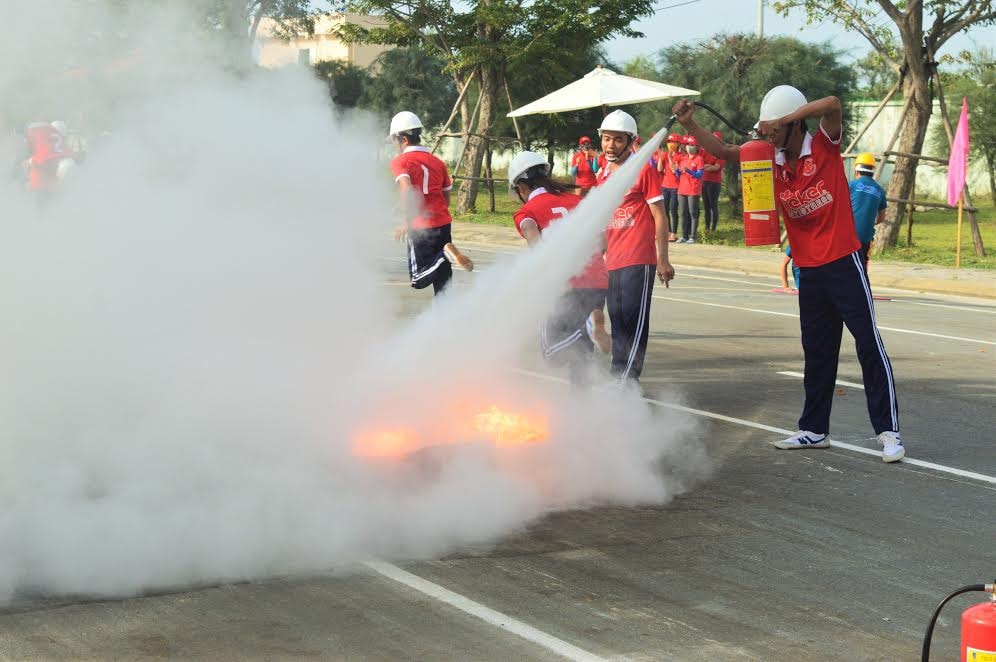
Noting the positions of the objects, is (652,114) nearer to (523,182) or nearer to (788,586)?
(523,182)

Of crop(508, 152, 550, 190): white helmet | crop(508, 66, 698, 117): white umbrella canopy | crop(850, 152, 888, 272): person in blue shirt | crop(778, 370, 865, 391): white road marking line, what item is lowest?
crop(778, 370, 865, 391): white road marking line

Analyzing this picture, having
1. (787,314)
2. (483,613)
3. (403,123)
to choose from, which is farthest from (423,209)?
(483,613)

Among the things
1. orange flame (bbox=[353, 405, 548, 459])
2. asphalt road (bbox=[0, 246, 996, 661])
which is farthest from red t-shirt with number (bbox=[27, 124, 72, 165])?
asphalt road (bbox=[0, 246, 996, 661])

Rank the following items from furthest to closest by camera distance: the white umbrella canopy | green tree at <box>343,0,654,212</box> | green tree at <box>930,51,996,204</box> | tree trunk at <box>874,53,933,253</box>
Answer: green tree at <box>930,51,996,204</box> → green tree at <box>343,0,654,212</box> → the white umbrella canopy → tree trunk at <box>874,53,933,253</box>

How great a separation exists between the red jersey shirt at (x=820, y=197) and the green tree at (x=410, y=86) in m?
35.1

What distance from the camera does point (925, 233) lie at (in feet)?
86.8

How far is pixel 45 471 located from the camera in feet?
18.2

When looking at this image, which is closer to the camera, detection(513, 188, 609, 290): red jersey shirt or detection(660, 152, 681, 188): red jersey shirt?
detection(513, 188, 609, 290): red jersey shirt

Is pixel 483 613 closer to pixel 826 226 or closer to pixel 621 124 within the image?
pixel 826 226

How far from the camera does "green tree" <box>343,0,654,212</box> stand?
2728 centimetres

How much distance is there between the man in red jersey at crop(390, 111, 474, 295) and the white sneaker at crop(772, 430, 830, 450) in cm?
341

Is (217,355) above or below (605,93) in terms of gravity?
below

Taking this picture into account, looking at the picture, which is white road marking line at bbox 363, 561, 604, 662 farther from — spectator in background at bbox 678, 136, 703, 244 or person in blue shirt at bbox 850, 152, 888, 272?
spectator in background at bbox 678, 136, 703, 244

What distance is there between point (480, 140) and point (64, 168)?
81.0 feet
